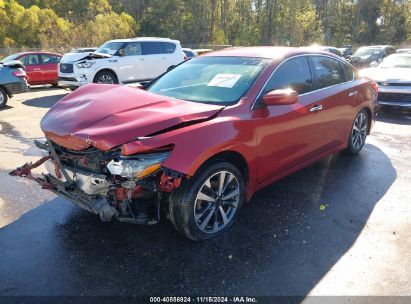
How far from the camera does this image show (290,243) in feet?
11.5

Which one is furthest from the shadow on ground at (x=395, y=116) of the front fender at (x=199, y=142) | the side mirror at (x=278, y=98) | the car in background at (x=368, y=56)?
the car in background at (x=368, y=56)

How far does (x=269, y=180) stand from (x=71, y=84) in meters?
9.89

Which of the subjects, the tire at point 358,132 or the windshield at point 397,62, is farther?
the windshield at point 397,62

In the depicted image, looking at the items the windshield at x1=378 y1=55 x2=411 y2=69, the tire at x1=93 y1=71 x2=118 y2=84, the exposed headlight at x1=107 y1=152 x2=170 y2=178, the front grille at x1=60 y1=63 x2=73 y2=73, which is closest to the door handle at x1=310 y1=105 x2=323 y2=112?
the exposed headlight at x1=107 y1=152 x2=170 y2=178

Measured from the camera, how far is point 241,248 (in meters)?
3.44

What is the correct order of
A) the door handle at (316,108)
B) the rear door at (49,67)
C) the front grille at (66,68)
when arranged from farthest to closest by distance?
1. the rear door at (49,67)
2. the front grille at (66,68)
3. the door handle at (316,108)

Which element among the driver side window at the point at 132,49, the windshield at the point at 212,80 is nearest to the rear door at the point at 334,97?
Result: the windshield at the point at 212,80

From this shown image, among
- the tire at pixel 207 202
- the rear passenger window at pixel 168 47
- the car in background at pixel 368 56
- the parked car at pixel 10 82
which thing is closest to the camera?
the tire at pixel 207 202

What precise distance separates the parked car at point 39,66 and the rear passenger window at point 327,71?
12769mm

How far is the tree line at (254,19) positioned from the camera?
152ft

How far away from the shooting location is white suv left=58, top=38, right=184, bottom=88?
12.0 meters

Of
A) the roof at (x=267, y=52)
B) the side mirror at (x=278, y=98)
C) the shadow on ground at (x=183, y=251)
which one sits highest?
the roof at (x=267, y=52)

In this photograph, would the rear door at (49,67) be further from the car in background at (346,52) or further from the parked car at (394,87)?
the car in background at (346,52)

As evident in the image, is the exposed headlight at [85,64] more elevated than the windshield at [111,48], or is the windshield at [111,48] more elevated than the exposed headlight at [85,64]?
the windshield at [111,48]
